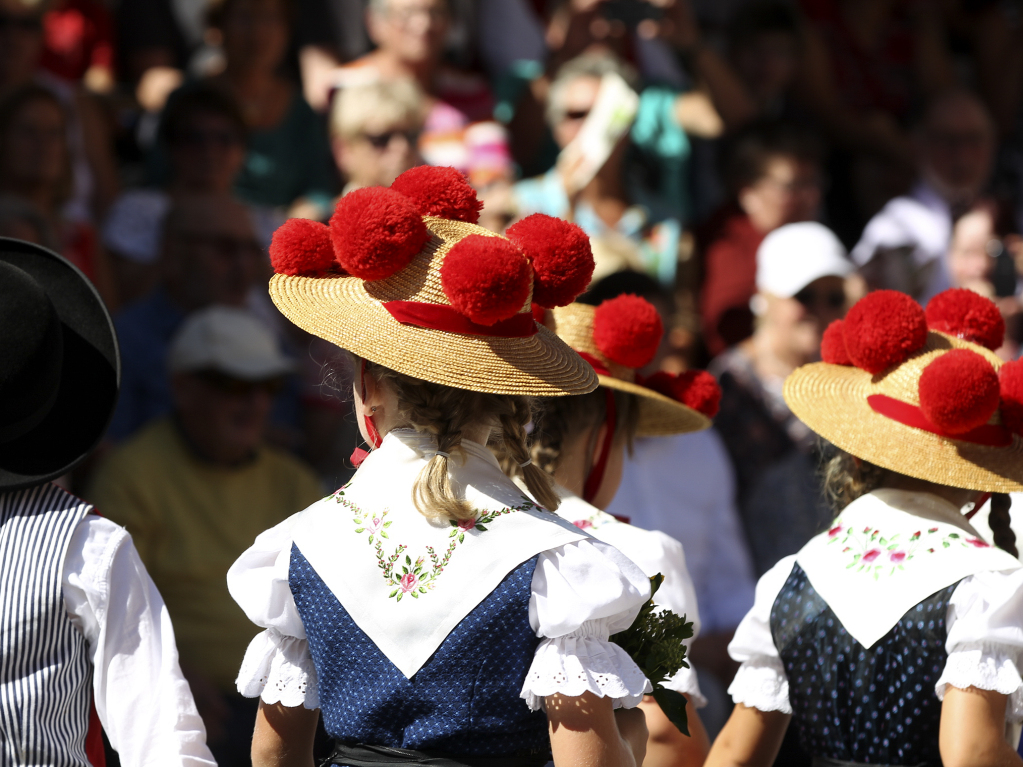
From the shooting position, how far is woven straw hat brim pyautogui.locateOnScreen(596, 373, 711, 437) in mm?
2898

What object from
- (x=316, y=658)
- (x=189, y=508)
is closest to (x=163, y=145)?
(x=189, y=508)

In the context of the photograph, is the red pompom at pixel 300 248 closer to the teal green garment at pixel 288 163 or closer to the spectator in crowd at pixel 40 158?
the spectator in crowd at pixel 40 158

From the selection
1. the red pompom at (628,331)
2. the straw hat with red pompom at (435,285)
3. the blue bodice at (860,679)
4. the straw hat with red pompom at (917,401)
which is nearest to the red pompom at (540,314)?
the red pompom at (628,331)

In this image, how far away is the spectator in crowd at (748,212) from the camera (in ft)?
19.1

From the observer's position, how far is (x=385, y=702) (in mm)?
2143

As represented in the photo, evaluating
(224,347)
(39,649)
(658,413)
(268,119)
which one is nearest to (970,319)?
(658,413)

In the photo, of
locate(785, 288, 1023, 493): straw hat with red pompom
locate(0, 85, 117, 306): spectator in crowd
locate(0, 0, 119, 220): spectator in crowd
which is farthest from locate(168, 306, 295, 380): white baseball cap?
locate(785, 288, 1023, 493): straw hat with red pompom

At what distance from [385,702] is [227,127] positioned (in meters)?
3.73

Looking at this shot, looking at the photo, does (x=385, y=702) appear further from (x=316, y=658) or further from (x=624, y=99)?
(x=624, y=99)

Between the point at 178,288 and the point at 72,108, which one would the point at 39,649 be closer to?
the point at 178,288

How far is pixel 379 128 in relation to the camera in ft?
17.6

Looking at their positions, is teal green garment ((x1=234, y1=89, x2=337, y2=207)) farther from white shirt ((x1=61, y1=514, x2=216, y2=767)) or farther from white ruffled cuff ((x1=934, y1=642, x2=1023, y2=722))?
white ruffled cuff ((x1=934, y1=642, x2=1023, y2=722))

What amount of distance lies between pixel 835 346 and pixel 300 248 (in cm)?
126

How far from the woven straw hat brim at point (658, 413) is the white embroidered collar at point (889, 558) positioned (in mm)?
449
